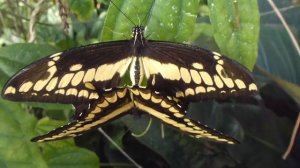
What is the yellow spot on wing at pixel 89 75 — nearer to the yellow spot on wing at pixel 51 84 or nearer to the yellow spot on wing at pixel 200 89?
the yellow spot on wing at pixel 51 84

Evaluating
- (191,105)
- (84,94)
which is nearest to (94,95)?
(84,94)

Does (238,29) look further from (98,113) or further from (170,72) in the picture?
(98,113)

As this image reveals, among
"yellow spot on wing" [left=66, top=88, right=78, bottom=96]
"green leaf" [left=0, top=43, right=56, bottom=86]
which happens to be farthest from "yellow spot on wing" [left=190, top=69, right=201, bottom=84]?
"green leaf" [left=0, top=43, right=56, bottom=86]

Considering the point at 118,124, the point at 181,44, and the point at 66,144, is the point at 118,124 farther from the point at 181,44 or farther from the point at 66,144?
the point at 181,44

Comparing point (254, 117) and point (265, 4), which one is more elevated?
point (265, 4)

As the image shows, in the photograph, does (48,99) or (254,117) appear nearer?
(48,99)

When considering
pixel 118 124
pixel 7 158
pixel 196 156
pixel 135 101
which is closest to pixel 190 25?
pixel 135 101
